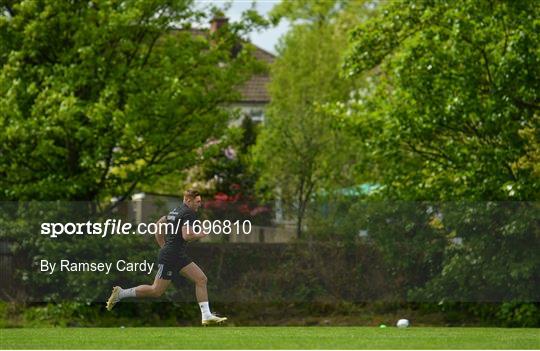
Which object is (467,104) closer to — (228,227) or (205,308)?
(228,227)

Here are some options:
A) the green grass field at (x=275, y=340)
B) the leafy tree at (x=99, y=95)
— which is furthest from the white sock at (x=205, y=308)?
the leafy tree at (x=99, y=95)

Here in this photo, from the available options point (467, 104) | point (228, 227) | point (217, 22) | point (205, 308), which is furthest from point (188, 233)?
point (217, 22)

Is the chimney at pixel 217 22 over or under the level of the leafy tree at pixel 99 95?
over

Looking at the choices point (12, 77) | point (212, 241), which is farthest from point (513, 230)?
point (12, 77)

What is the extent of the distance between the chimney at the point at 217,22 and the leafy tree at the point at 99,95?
859 mm

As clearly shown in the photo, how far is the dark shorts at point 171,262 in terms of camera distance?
19.8 metres

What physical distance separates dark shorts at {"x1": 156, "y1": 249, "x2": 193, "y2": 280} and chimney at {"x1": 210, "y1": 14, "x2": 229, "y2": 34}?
13.2m

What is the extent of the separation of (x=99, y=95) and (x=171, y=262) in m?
11.1

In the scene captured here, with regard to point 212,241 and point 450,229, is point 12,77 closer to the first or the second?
point 212,241

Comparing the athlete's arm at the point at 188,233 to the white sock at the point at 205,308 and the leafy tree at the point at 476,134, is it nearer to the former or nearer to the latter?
the white sock at the point at 205,308

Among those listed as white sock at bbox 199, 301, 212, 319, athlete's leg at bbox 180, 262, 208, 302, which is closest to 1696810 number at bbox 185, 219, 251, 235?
white sock at bbox 199, 301, 212, 319

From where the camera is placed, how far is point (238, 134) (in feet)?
104

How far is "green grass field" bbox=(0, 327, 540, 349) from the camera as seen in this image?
16703mm

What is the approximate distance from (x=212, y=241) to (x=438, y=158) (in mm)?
5607
